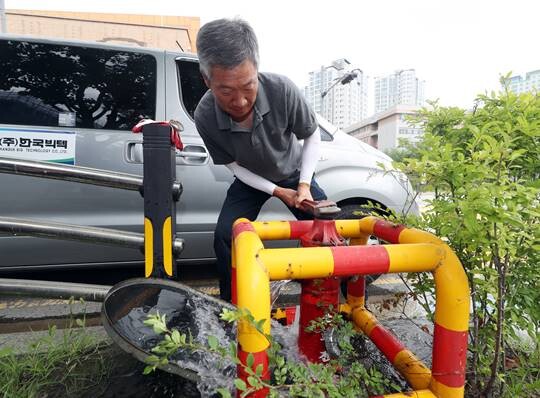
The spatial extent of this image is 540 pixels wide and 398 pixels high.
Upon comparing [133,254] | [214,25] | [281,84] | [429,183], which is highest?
[214,25]

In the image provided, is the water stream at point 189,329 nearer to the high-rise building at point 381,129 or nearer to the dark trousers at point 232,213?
the dark trousers at point 232,213

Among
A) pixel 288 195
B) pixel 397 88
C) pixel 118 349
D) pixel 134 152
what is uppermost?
pixel 397 88

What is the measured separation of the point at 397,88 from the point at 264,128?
3181 centimetres

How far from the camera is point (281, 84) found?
176 cm

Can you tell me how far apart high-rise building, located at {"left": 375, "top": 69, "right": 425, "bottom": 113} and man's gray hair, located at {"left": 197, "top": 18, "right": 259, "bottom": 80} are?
24885 millimetres

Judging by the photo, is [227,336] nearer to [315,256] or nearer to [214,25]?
[315,256]

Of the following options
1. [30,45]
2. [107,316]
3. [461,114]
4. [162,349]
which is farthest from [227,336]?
[30,45]

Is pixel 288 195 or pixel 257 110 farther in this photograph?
pixel 288 195

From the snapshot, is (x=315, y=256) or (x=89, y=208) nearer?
(x=315, y=256)

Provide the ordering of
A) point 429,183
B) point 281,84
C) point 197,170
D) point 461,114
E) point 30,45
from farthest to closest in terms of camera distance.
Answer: point 197,170, point 30,45, point 281,84, point 461,114, point 429,183

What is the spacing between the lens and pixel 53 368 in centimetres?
156

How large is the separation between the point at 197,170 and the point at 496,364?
2141 millimetres

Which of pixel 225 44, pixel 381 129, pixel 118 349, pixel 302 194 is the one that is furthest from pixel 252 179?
pixel 381 129

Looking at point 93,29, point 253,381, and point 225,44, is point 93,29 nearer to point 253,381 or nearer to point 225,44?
point 225,44
